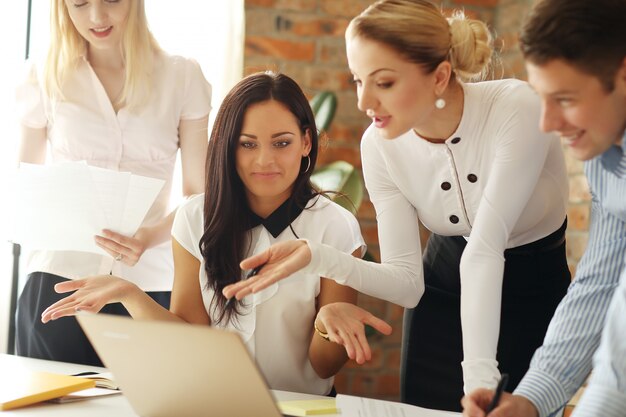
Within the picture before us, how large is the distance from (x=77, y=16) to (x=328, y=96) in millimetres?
961

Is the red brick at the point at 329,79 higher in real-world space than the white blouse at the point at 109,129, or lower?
higher

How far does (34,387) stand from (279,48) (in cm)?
174

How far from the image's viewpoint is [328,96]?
2.68 m

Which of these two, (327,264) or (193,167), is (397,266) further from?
(193,167)

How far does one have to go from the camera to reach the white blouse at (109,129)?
1.94 m

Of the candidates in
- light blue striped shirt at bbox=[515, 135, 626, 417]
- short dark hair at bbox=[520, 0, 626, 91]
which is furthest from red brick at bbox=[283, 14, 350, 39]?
short dark hair at bbox=[520, 0, 626, 91]

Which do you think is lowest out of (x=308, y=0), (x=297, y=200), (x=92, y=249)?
(x=92, y=249)

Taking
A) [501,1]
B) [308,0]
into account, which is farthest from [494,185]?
[501,1]

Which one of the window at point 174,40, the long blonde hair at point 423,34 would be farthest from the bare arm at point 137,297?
the window at point 174,40

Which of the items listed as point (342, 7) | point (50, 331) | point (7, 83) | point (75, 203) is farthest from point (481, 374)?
point (7, 83)

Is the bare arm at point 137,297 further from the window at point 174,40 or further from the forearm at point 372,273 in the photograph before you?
the window at point 174,40

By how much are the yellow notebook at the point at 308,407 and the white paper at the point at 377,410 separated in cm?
2

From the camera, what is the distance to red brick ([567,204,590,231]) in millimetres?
2604

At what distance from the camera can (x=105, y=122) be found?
196 centimetres
